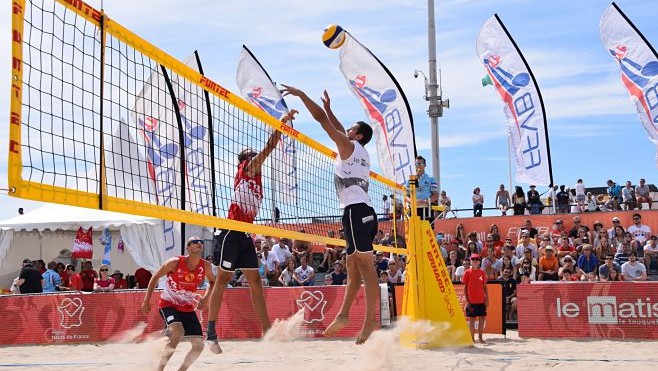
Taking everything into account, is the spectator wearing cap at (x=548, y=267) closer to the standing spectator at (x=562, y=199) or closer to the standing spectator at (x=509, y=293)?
the standing spectator at (x=509, y=293)

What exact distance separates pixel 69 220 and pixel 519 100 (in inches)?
404

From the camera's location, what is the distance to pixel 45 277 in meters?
15.8

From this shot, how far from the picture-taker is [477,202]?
1845cm

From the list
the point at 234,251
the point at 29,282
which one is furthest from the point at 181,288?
the point at 29,282

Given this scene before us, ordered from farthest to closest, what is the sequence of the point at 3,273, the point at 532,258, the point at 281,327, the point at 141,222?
the point at 3,273, the point at 141,222, the point at 532,258, the point at 281,327

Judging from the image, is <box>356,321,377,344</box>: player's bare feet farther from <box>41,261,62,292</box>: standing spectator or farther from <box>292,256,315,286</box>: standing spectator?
<box>41,261,62,292</box>: standing spectator

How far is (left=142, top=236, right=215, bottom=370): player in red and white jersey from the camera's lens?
301 inches

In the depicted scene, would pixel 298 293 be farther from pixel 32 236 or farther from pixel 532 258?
pixel 32 236

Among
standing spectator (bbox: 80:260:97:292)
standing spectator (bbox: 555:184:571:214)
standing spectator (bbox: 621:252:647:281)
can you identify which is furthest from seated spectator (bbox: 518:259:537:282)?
standing spectator (bbox: 80:260:97:292)

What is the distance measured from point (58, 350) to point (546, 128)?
10900 millimetres

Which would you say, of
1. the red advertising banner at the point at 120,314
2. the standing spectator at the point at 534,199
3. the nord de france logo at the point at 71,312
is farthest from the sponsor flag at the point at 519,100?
the nord de france logo at the point at 71,312

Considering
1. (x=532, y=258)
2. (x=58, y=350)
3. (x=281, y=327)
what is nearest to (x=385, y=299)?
(x=532, y=258)

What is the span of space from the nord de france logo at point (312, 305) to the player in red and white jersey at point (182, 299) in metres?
5.13

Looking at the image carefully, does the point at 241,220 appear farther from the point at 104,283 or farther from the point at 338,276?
the point at 104,283
